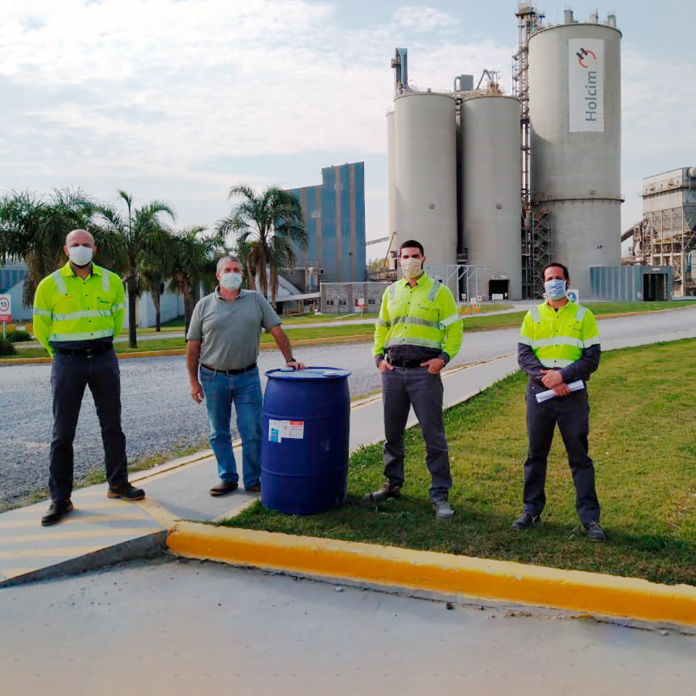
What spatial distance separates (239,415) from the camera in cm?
602

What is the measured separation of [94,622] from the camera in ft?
12.7

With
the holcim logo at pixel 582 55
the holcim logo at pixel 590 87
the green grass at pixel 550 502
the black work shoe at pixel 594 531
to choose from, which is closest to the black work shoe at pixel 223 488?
the green grass at pixel 550 502

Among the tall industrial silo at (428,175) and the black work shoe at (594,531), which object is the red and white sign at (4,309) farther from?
the tall industrial silo at (428,175)

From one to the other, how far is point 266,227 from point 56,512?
31750mm

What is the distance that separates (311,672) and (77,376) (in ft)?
10.2

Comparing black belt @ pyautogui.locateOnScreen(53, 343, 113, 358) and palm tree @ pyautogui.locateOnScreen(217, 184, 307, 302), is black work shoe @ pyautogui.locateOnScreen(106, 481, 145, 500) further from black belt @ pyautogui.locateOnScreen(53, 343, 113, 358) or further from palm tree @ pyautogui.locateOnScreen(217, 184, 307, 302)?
palm tree @ pyautogui.locateOnScreen(217, 184, 307, 302)

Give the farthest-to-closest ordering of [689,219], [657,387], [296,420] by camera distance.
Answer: [689,219] → [657,387] → [296,420]

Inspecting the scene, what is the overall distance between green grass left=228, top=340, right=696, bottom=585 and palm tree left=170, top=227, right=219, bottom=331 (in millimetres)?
17332

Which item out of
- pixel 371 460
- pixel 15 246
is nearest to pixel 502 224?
pixel 15 246

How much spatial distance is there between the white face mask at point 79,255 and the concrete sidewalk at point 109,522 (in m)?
1.87

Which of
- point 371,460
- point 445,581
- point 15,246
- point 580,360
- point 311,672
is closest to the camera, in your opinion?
point 311,672

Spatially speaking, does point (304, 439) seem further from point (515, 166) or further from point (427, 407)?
point (515, 166)

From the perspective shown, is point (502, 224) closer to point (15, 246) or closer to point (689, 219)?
point (689, 219)

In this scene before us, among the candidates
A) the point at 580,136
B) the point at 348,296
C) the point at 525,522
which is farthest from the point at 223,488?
the point at 580,136
